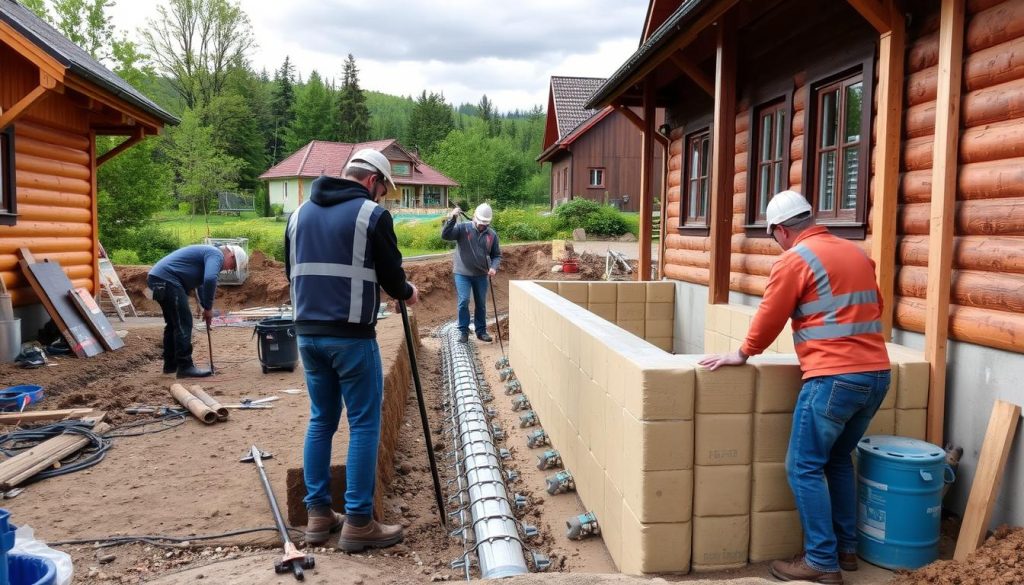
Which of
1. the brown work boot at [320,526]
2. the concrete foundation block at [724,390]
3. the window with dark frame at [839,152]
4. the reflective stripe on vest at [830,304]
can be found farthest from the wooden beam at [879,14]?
the brown work boot at [320,526]

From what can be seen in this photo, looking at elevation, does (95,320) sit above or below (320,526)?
above

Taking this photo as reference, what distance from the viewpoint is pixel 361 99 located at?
6881 centimetres

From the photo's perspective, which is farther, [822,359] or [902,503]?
[902,503]

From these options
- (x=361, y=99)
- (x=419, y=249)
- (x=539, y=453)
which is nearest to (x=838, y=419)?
(x=539, y=453)

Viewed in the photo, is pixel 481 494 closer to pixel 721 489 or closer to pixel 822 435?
pixel 721 489

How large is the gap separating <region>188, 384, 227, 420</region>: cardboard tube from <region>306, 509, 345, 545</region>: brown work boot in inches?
109

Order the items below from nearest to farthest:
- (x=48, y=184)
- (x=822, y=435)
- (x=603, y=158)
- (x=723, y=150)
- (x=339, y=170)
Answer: (x=822, y=435)
(x=723, y=150)
(x=48, y=184)
(x=603, y=158)
(x=339, y=170)

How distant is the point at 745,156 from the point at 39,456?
6.57 metres

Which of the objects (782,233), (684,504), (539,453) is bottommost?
(539,453)

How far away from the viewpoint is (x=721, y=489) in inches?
138

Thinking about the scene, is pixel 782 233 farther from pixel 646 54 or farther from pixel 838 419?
pixel 646 54

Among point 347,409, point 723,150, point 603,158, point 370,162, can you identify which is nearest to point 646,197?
point 723,150

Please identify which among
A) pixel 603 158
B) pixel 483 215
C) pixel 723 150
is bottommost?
pixel 483 215

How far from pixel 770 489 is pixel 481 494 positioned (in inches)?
73.4
